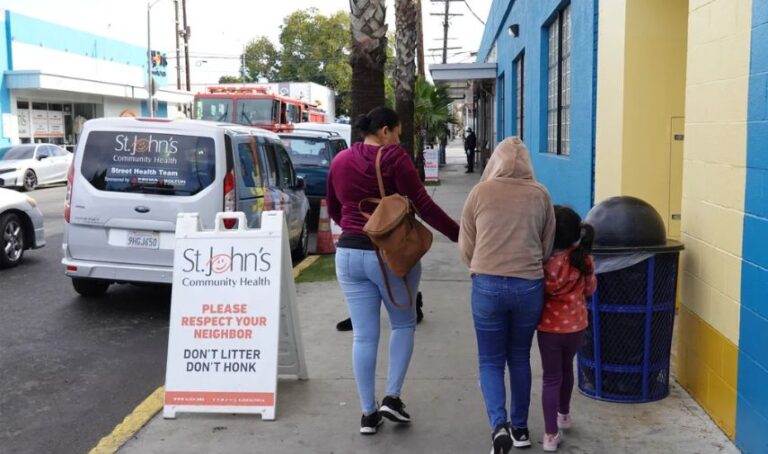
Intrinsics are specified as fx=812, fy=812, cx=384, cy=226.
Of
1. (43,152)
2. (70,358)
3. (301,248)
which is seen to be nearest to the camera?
(70,358)

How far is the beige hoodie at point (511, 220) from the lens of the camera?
4.15m

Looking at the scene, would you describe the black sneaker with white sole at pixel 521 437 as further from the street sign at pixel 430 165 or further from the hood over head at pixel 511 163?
the street sign at pixel 430 165

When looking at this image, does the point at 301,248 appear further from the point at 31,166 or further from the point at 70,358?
the point at 31,166

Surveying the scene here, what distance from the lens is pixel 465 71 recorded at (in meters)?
25.0

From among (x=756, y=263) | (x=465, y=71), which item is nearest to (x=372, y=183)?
(x=756, y=263)

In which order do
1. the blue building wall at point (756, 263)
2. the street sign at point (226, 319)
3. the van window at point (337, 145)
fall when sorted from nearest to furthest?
the blue building wall at point (756, 263), the street sign at point (226, 319), the van window at point (337, 145)

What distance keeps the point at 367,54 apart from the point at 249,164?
1.96 m

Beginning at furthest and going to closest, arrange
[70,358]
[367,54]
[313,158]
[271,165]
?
[313,158] < [271,165] < [367,54] < [70,358]

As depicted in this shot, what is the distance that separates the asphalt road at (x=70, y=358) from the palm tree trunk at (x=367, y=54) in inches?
126

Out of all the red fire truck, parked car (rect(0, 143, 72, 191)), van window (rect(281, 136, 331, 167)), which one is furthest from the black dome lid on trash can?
parked car (rect(0, 143, 72, 191))

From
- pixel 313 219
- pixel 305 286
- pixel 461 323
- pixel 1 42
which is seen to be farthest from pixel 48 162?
pixel 461 323

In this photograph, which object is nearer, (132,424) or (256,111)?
(132,424)

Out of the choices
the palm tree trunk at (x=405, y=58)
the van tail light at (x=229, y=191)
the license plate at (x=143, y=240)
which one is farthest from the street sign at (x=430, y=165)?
the license plate at (x=143, y=240)

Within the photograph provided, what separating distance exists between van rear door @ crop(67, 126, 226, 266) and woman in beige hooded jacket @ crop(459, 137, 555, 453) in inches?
161
